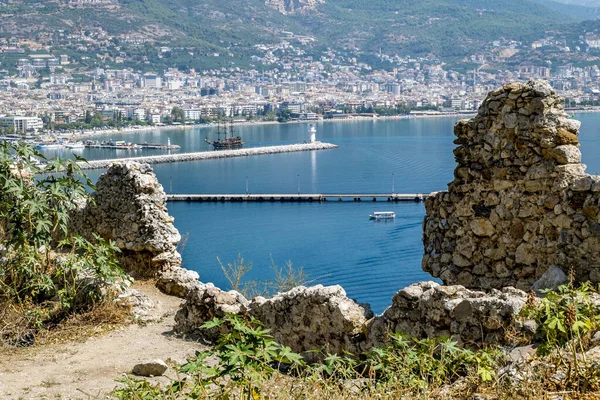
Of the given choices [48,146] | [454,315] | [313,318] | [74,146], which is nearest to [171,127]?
[74,146]

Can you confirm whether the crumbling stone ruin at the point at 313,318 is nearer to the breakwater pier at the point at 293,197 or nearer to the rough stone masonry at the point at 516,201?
the rough stone masonry at the point at 516,201

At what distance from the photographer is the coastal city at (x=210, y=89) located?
416 ft

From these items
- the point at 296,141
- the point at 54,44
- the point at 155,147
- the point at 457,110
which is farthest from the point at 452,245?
the point at 54,44

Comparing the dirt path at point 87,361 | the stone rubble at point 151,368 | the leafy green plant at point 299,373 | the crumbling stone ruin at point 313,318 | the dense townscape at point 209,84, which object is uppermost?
the dense townscape at point 209,84

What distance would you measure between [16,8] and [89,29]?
15.8m

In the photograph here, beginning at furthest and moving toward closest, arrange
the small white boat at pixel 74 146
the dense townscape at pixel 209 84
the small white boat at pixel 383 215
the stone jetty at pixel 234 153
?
the dense townscape at pixel 209 84
the small white boat at pixel 74 146
the stone jetty at pixel 234 153
the small white boat at pixel 383 215

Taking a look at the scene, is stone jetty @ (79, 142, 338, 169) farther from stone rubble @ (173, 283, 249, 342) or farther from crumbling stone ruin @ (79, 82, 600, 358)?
crumbling stone ruin @ (79, 82, 600, 358)

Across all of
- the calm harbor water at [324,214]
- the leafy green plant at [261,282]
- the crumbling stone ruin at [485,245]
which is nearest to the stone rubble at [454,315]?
the crumbling stone ruin at [485,245]

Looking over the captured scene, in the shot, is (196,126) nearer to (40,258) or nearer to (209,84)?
(209,84)

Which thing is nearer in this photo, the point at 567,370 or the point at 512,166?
the point at 567,370

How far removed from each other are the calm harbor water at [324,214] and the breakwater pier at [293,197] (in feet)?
2.69

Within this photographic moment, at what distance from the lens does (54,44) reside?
18512cm

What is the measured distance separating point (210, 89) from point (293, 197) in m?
134

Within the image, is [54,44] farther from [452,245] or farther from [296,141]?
[452,245]
